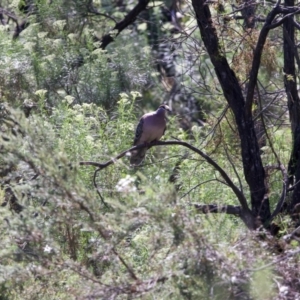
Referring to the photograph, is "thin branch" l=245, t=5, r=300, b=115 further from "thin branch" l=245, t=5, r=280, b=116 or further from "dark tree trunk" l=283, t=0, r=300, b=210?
"dark tree trunk" l=283, t=0, r=300, b=210

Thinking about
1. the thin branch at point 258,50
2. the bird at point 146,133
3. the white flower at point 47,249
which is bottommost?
the white flower at point 47,249

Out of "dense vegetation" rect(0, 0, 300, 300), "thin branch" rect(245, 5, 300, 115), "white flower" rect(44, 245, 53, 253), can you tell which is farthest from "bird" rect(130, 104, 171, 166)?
"white flower" rect(44, 245, 53, 253)

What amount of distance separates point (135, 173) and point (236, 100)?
1.13 m

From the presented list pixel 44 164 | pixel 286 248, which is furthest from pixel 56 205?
pixel 286 248

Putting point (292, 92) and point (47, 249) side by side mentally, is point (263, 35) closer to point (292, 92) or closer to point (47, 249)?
point (292, 92)

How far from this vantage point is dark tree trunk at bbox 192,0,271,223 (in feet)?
23.1

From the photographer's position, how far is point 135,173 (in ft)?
25.2

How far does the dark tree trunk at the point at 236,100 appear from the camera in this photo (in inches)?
278

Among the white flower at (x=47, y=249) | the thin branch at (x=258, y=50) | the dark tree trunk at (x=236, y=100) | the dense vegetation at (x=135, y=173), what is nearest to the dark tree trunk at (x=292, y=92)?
the dense vegetation at (x=135, y=173)

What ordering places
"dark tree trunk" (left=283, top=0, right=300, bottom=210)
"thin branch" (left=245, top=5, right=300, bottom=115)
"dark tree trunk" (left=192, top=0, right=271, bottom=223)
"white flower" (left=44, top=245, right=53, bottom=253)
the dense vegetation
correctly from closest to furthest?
the dense vegetation → "white flower" (left=44, top=245, right=53, bottom=253) → "thin branch" (left=245, top=5, right=300, bottom=115) → "dark tree trunk" (left=192, top=0, right=271, bottom=223) → "dark tree trunk" (left=283, top=0, right=300, bottom=210)

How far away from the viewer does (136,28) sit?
1511cm

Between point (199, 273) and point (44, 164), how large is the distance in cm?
107

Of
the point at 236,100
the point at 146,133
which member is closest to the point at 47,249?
the point at 236,100

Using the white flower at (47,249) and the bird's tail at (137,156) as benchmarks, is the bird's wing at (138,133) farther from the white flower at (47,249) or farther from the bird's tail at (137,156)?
the white flower at (47,249)
